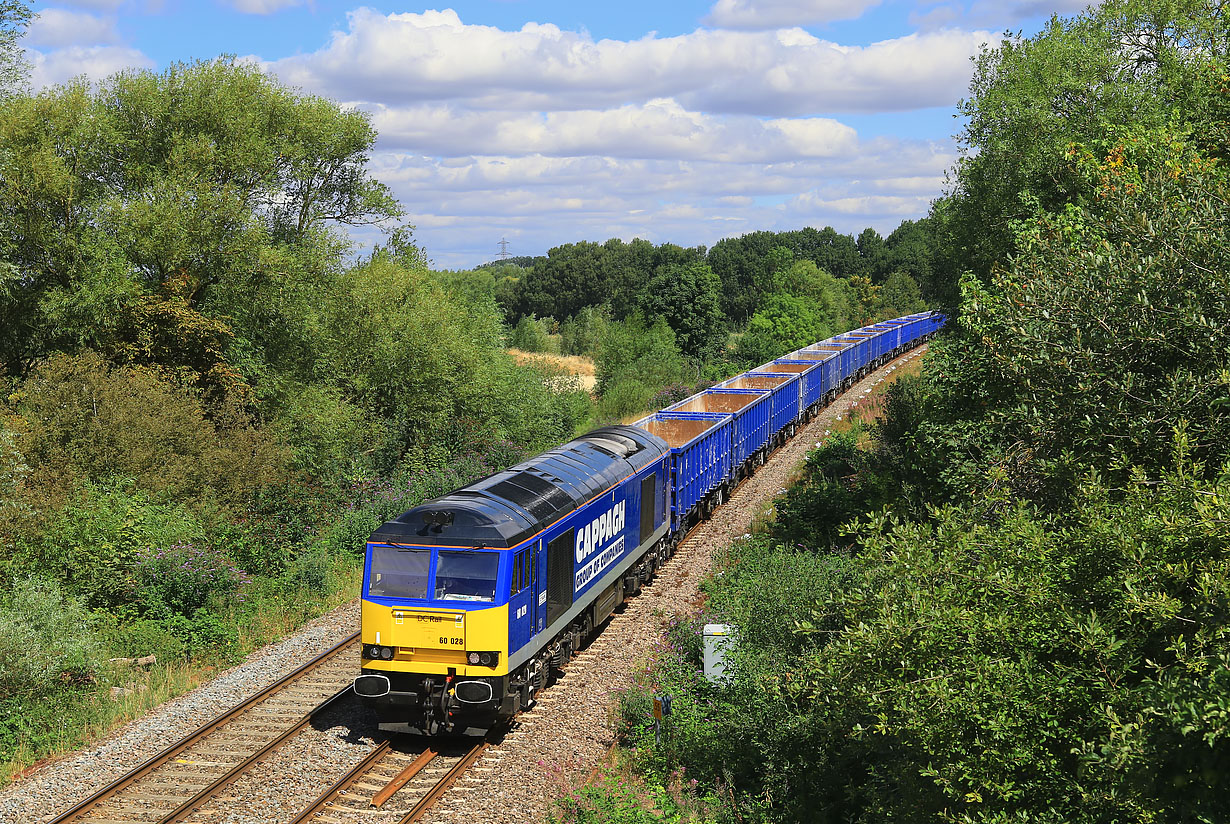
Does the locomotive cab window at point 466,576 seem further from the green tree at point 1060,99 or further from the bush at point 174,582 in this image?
the green tree at point 1060,99

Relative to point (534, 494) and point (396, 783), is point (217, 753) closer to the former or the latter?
point (396, 783)

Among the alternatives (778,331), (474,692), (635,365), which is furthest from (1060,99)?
(778,331)

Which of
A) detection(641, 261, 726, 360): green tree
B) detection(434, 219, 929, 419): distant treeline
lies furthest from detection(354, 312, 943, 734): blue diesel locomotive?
detection(641, 261, 726, 360): green tree

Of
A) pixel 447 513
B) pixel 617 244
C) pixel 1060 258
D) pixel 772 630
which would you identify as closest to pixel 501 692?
pixel 447 513

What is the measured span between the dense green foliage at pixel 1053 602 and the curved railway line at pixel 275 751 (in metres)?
2.93

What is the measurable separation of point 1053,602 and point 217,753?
1186 cm

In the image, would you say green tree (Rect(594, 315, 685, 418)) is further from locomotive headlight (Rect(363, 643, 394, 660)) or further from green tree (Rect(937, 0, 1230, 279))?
locomotive headlight (Rect(363, 643, 394, 660))

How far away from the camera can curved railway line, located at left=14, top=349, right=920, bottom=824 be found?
1221 cm

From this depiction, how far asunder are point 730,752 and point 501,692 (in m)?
3.43

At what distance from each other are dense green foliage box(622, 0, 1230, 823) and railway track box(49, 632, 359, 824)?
18.0 feet

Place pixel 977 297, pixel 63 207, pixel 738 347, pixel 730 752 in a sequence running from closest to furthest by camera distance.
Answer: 1. pixel 730 752
2. pixel 977 297
3. pixel 63 207
4. pixel 738 347

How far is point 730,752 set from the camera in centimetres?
1305

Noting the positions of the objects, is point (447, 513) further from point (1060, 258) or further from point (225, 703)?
point (1060, 258)

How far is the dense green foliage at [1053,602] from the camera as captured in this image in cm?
700
